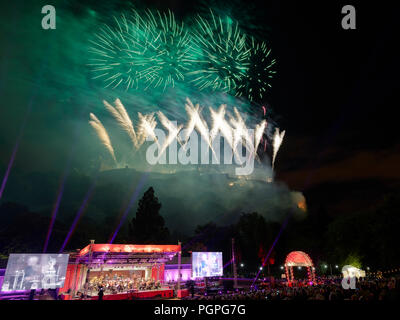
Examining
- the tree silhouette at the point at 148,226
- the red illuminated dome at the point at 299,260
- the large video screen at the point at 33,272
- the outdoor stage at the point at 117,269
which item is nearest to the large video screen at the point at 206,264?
the outdoor stage at the point at 117,269

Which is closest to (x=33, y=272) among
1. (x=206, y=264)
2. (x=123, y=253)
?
(x=123, y=253)

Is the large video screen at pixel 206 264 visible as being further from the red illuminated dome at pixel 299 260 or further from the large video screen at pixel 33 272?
the large video screen at pixel 33 272

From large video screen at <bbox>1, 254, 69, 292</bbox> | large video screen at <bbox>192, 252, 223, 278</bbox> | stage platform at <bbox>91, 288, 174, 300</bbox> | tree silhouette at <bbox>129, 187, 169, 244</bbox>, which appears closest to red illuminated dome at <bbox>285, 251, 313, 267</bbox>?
large video screen at <bbox>192, 252, 223, 278</bbox>

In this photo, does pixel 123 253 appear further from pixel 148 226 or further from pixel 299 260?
pixel 148 226

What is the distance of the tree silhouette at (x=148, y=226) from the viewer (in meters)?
47.1

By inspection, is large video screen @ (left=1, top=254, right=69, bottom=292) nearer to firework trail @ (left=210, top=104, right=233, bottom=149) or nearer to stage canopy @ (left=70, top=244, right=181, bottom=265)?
stage canopy @ (left=70, top=244, right=181, bottom=265)

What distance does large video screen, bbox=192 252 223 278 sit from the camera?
24.2 m

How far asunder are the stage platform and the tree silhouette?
25.0 meters

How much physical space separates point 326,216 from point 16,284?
56.7 meters

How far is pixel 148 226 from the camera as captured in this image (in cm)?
4772

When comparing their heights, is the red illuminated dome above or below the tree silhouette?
below
